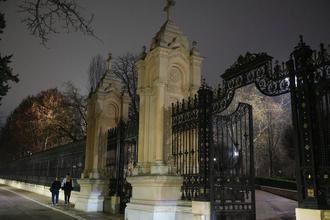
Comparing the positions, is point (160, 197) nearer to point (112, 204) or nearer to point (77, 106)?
point (112, 204)

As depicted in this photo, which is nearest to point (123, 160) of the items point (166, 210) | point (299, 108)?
point (166, 210)

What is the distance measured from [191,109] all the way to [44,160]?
23.4 meters

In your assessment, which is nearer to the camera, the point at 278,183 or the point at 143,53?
the point at 143,53

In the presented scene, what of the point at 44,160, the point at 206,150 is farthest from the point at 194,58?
the point at 44,160

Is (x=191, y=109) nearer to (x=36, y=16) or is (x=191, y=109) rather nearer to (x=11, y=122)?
(x=36, y=16)

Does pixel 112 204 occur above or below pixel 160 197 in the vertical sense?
below

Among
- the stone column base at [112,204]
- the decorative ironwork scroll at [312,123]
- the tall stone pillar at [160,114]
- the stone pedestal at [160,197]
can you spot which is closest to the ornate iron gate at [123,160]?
the stone column base at [112,204]

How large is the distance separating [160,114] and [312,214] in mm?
5543

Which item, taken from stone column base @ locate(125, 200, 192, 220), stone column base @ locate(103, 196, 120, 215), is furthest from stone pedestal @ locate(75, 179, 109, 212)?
stone column base @ locate(125, 200, 192, 220)

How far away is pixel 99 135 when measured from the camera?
1606cm

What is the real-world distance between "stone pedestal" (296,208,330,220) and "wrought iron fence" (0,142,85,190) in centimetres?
1383

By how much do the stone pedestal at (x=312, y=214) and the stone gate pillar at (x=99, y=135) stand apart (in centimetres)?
1018

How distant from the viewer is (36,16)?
273 inches

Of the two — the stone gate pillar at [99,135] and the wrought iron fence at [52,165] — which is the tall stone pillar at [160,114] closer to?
the stone gate pillar at [99,135]
